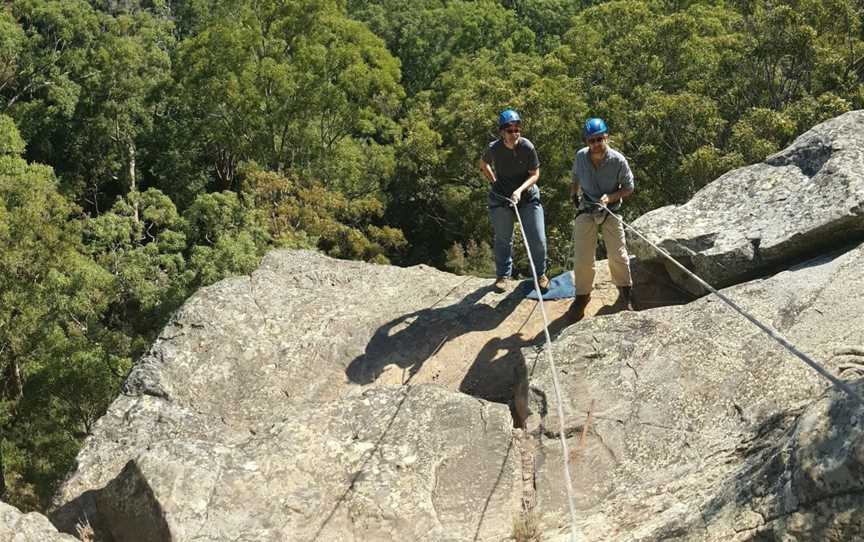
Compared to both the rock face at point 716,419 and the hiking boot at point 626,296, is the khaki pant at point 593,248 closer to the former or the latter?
the hiking boot at point 626,296

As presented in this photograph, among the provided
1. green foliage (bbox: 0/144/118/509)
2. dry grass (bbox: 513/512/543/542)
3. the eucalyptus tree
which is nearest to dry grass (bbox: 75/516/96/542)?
dry grass (bbox: 513/512/543/542)

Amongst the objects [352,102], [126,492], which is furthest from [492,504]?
[352,102]

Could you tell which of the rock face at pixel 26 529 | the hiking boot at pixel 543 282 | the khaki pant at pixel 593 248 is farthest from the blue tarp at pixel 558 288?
the rock face at pixel 26 529

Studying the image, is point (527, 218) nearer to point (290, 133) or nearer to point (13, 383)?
point (13, 383)

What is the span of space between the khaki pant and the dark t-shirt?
0.75m

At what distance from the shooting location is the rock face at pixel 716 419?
5.11m

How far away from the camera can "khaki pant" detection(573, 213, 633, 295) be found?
9406mm

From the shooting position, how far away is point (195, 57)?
3278 cm

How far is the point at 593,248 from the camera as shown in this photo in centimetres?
962

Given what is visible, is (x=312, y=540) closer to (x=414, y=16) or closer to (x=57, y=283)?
(x=57, y=283)

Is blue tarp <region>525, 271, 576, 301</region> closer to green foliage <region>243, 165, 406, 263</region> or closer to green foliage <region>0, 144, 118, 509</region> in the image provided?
green foliage <region>0, 144, 118, 509</region>

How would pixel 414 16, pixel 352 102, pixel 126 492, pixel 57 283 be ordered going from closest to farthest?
pixel 126 492 < pixel 57 283 < pixel 352 102 < pixel 414 16

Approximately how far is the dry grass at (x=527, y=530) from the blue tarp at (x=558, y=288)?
4.18 m

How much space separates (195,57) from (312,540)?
2848cm
